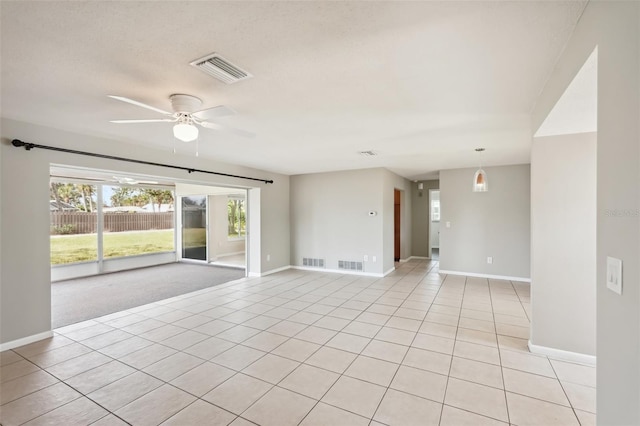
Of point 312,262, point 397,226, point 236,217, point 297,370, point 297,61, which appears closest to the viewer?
point 297,61

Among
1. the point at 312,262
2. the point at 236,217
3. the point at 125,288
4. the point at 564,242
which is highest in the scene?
the point at 236,217

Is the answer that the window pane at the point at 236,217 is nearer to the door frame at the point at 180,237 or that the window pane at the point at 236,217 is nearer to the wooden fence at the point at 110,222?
the door frame at the point at 180,237

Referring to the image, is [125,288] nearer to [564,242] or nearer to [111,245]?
[111,245]

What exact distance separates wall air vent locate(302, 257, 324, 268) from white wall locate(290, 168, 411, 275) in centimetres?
10

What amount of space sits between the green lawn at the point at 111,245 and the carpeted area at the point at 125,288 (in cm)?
58

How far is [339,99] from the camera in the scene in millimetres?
2473

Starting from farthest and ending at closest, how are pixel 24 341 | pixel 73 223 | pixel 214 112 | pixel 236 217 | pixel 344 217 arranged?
pixel 236 217 < pixel 344 217 < pixel 73 223 < pixel 24 341 < pixel 214 112

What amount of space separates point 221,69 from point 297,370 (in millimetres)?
2529

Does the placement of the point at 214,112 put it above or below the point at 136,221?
above

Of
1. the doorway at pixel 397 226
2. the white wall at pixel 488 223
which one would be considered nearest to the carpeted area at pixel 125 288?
the doorway at pixel 397 226

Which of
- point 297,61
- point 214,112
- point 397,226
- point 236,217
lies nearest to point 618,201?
point 297,61

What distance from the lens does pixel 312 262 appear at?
23.1ft

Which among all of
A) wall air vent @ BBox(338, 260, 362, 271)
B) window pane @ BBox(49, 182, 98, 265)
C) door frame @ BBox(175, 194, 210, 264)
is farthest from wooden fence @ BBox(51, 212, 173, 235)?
wall air vent @ BBox(338, 260, 362, 271)

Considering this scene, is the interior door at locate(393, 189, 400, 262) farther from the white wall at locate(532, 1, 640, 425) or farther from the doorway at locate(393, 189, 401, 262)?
the white wall at locate(532, 1, 640, 425)
